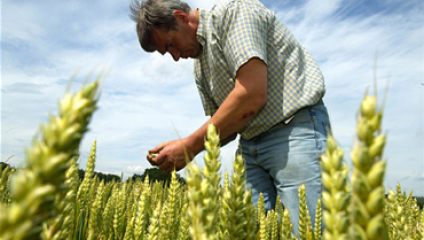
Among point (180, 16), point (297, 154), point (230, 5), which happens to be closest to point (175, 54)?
point (180, 16)

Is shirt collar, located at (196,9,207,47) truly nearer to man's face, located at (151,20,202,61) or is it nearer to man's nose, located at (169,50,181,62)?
man's face, located at (151,20,202,61)

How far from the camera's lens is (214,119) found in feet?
9.59

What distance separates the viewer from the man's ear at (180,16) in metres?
3.39

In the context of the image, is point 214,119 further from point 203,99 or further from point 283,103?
point 203,99

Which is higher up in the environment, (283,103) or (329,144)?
(283,103)

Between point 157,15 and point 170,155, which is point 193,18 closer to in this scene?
point 157,15

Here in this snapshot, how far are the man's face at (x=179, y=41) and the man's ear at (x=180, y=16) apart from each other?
0.03 metres

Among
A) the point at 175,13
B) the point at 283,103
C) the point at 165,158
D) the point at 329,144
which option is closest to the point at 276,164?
the point at 283,103

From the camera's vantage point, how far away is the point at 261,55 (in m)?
2.76

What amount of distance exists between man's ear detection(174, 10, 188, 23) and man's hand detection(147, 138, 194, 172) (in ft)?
4.51

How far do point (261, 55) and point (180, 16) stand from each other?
120 centimetres

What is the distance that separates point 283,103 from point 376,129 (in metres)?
2.45

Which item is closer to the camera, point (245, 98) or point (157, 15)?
point (245, 98)

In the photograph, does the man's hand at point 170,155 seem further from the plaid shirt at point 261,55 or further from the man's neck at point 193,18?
the man's neck at point 193,18
